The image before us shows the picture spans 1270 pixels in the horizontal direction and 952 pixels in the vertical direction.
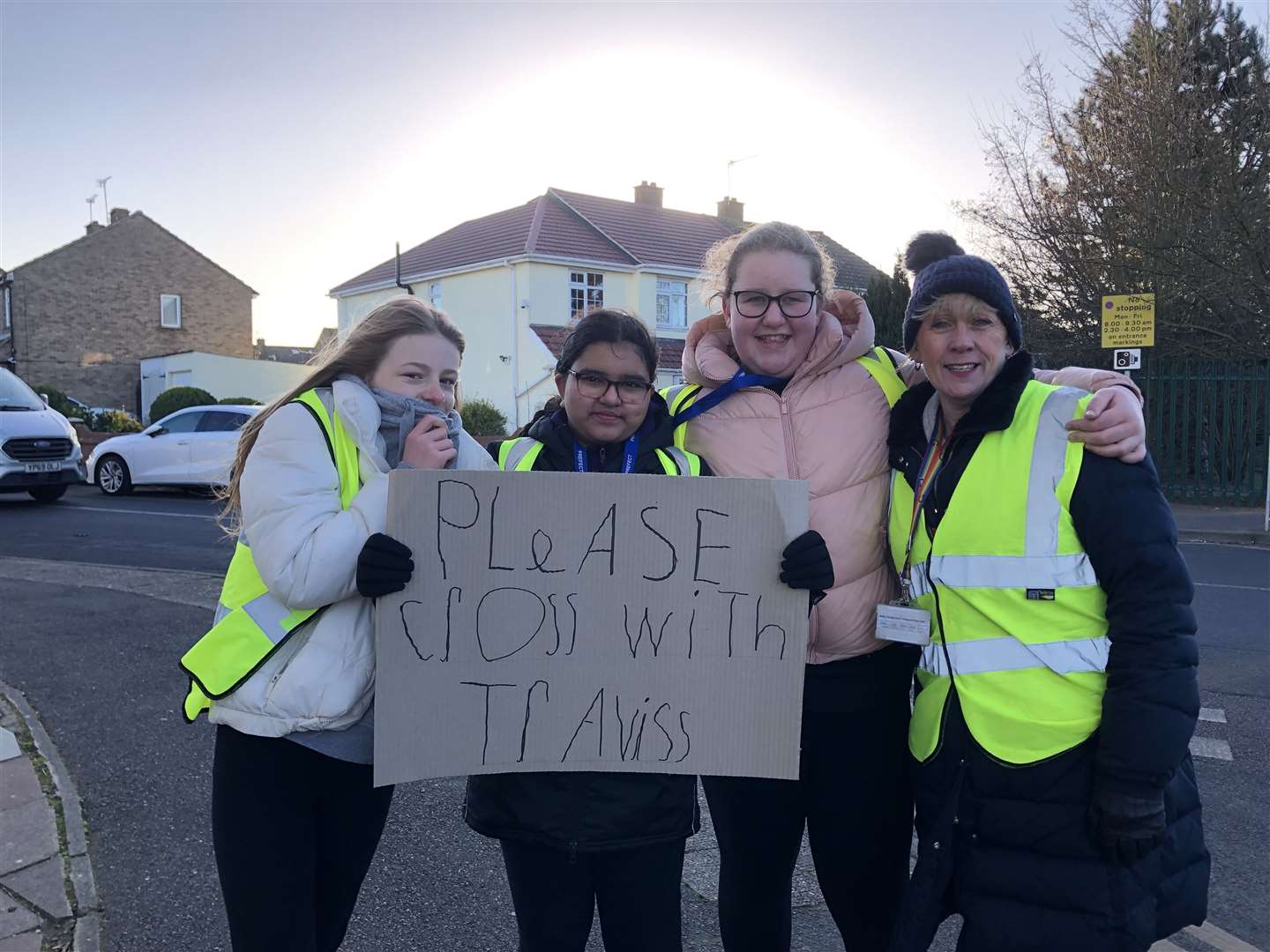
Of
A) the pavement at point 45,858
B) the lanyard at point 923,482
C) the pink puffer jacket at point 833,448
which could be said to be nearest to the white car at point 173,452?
the pavement at point 45,858

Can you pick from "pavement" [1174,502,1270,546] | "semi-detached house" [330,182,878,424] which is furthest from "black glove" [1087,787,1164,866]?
"semi-detached house" [330,182,878,424]

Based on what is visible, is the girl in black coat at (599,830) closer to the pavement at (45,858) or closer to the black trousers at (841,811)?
the black trousers at (841,811)

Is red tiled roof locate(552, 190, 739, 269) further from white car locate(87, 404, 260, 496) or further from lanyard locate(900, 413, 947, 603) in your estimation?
lanyard locate(900, 413, 947, 603)

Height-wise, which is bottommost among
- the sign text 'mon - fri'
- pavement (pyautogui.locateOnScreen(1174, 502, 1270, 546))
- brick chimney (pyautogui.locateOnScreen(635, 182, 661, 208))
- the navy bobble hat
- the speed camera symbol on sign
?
pavement (pyautogui.locateOnScreen(1174, 502, 1270, 546))

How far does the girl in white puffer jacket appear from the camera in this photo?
1952 millimetres

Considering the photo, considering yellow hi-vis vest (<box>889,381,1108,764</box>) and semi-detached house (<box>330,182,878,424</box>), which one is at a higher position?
semi-detached house (<box>330,182,878,424</box>)

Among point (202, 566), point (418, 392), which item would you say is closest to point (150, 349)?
point (202, 566)

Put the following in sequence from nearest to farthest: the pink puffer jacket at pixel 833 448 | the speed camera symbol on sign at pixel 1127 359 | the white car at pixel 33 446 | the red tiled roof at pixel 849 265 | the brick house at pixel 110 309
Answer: the pink puffer jacket at pixel 833 448 < the speed camera symbol on sign at pixel 1127 359 < the white car at pixel 33 446 < the red tiled roof at pixel 849 265 < the brick house at pixel 110 309

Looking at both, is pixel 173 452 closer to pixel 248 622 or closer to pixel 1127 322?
pixel 1127 322

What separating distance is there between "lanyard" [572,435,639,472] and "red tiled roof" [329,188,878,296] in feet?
86.0

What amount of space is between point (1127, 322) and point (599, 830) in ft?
44.5

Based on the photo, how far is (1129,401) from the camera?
192 cm

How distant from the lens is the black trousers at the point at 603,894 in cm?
207

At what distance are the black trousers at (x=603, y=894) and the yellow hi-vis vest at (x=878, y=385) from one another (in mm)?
976
